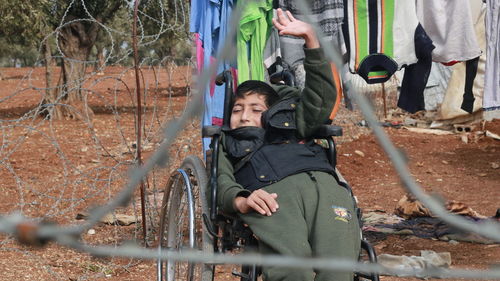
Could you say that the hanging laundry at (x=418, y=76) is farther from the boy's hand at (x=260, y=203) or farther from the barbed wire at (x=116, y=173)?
the boy's hand at (x=260, y=203)

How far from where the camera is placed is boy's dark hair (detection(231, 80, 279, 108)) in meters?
3.45

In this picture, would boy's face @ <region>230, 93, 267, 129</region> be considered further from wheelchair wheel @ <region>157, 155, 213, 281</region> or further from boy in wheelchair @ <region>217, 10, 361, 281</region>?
wheelchair wheel @ <region>157, 155, 213, 281</region>

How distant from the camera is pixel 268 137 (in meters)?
3.29

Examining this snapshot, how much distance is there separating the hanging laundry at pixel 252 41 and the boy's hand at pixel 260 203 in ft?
5.65

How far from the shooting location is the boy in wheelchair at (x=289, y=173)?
285cm

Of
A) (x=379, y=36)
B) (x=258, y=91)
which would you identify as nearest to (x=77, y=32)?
(x=379, y=36)

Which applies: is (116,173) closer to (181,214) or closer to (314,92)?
(181,214)

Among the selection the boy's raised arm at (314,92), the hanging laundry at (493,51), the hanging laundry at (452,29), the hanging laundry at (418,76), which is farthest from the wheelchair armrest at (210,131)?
the hanging laundry at (493,51)

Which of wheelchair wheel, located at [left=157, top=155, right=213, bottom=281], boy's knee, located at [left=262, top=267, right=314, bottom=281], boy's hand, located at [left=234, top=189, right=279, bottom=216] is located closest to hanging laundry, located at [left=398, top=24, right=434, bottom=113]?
wheelchair wheel, located at [left=157, top=155, right=213, bottom=281]

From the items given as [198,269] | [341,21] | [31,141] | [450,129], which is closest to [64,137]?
[31,141]

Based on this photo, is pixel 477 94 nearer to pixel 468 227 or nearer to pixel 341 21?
pixel 341 21

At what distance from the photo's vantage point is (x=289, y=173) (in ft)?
10.1

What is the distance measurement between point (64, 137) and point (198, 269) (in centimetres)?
895

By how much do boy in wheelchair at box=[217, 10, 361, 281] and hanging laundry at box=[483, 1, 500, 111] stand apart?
65.3 inches
